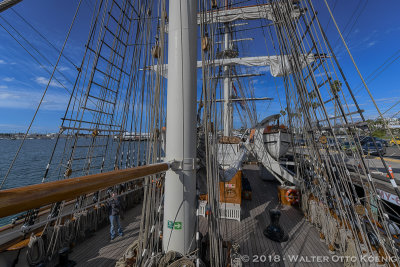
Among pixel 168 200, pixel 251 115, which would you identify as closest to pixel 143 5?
pixel 168 200

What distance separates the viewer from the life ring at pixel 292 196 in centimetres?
716

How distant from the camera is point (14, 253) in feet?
10.00

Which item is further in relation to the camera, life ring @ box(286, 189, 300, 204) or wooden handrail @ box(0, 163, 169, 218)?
life ring @ box(286, 189, 300, 204)

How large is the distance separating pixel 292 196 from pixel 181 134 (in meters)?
7.06

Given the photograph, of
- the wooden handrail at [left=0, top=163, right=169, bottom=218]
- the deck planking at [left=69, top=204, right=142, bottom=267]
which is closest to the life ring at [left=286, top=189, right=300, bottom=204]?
the deck planking at [left=69, top=204, right=142, bottom=267]

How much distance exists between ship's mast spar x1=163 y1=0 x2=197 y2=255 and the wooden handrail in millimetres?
807

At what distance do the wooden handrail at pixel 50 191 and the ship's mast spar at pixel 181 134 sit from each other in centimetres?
81

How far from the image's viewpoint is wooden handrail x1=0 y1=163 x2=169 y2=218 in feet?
2.57

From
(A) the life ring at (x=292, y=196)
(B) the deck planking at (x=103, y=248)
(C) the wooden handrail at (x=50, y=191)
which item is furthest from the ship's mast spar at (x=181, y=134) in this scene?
(A) the life ring at (x=292, y=196)

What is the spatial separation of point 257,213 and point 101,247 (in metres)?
5.10

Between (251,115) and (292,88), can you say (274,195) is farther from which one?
(251,115)

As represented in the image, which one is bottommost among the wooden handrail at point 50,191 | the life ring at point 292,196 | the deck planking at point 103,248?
the deck planking at point 103,248

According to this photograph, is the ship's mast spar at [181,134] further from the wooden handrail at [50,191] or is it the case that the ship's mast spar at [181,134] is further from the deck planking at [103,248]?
the deck planking at [103,248]

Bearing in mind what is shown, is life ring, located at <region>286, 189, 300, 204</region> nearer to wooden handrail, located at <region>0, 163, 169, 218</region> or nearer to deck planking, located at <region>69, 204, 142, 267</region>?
deck planking, located at <region>69, 204, 142, 267</region>
